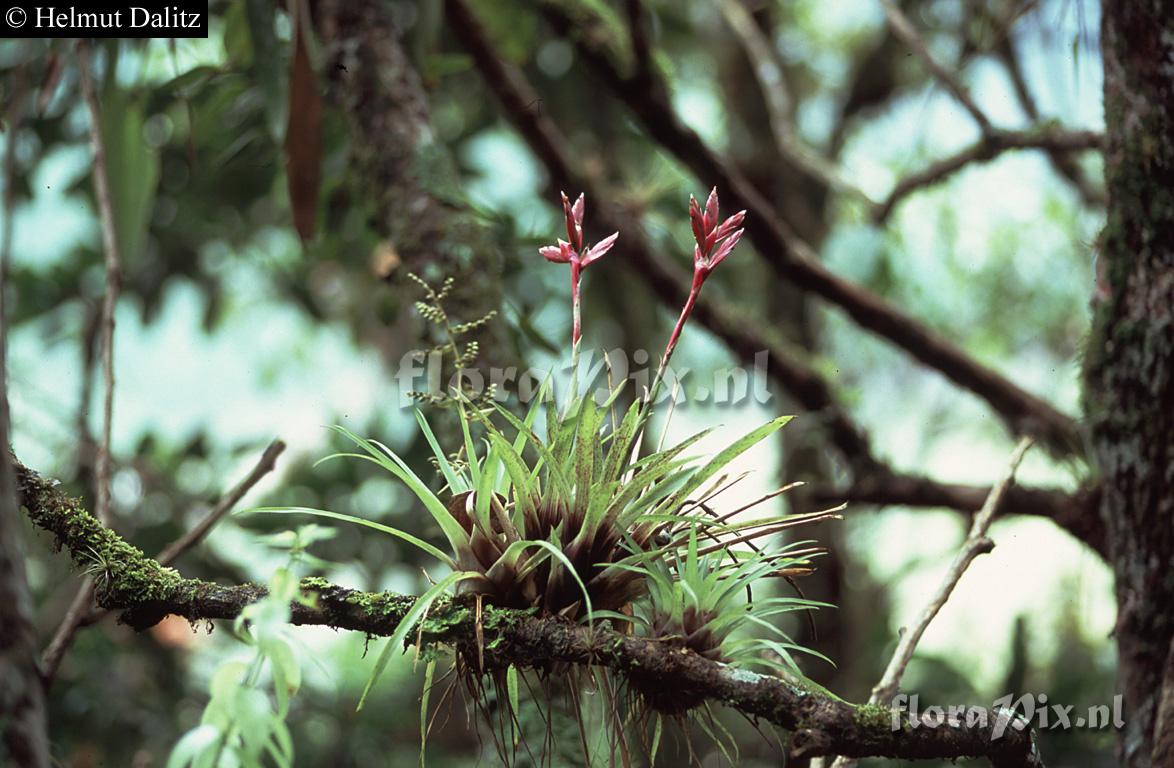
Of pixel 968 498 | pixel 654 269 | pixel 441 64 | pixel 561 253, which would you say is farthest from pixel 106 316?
pixel 968 498

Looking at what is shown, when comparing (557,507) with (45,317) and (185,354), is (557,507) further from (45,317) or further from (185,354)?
(185,354)

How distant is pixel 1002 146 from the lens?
2320 mm

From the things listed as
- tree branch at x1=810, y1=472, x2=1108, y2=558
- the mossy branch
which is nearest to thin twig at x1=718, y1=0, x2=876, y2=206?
tree branch at x1=810, y1=472, x2=1108, y2=558

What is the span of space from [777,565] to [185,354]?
177 inches

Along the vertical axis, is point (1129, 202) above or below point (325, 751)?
above

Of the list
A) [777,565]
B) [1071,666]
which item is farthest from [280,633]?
[1071,666]

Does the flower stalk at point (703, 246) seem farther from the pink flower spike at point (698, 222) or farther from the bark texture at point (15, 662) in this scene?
the bark texture at point (15, 662)

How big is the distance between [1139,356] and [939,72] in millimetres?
963

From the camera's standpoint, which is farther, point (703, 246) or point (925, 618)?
point (925, 618)

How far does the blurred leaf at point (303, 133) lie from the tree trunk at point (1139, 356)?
115 centimetres

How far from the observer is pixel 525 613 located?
3.07ft

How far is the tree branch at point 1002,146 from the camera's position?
2178 millimetres

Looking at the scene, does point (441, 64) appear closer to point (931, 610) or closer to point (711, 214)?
point (711, 214)

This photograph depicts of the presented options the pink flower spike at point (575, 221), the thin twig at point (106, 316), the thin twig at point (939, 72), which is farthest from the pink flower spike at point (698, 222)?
the thin twig at point (939, 72)
